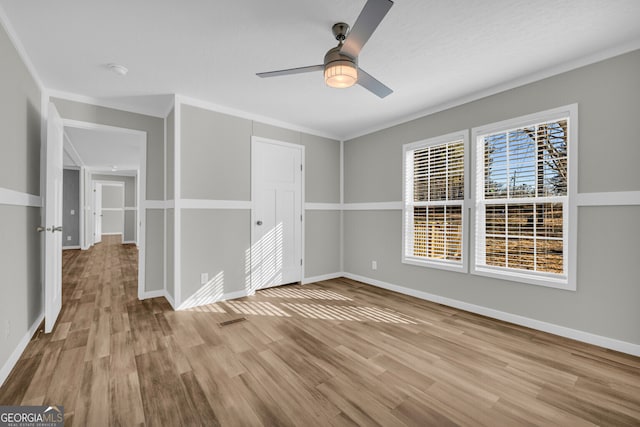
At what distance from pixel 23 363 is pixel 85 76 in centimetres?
259

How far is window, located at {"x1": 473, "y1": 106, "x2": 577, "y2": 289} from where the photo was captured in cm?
260

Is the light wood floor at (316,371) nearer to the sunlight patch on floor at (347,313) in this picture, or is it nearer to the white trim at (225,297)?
the sunlight patch on floor at (347,313)

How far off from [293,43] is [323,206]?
9.18ft

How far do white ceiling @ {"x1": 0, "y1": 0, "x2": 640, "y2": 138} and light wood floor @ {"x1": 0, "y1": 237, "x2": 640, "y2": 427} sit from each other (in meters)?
2.49

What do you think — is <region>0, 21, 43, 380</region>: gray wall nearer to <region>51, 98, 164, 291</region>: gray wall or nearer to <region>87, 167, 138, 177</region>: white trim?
<region>51, 98, 164, 291</region>: gray wall

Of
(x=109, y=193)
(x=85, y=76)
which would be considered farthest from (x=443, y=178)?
(x=109, y=193)

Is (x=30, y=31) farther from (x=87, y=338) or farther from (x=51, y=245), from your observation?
(x=87, y=338)

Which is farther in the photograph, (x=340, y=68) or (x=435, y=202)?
(x=435, y=202)

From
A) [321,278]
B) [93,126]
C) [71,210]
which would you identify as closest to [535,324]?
[321,278]

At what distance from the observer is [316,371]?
2.01 metres

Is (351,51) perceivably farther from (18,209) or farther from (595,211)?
(18,209)

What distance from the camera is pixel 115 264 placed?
5.86 m

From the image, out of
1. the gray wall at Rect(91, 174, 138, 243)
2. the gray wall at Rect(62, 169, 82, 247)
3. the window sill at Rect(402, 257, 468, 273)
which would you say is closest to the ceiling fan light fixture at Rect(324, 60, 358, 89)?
the window sill at Rect(402, 257, 468, 273)

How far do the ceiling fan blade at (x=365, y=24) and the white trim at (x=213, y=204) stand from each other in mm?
2478
